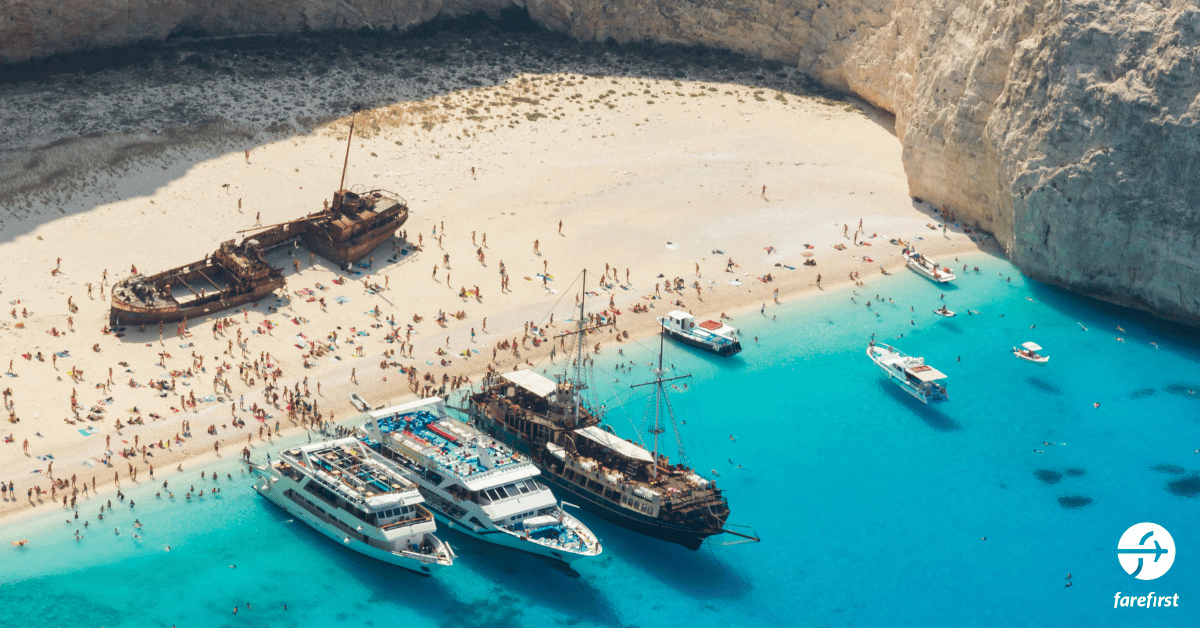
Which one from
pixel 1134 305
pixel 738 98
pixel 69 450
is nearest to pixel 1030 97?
pixel 1134 305

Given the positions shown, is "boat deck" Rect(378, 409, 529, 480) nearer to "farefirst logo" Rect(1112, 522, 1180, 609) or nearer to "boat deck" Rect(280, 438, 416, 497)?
"boat deck" Rect(280, 438, 416, 497)

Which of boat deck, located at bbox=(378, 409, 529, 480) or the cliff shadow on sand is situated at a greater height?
the cliff shadow on sand

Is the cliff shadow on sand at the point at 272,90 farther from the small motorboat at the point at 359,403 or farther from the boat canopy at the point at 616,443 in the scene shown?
the boat canopy at the point at 616,443

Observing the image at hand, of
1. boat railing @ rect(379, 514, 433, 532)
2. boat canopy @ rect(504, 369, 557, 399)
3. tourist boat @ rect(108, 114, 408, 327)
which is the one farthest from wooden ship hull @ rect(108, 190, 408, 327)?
boat railing @ rect(379, 514, 433, 532)

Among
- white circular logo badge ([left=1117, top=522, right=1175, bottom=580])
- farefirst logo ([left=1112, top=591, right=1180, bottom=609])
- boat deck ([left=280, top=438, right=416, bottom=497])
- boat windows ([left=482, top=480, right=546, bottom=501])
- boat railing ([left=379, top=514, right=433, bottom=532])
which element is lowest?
farefirst logo ([left=1112, top=591, right=1180, bottom=609])

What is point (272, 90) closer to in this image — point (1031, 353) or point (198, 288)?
point (198, 288)

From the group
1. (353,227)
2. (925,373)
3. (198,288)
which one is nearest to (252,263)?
(198,288)
